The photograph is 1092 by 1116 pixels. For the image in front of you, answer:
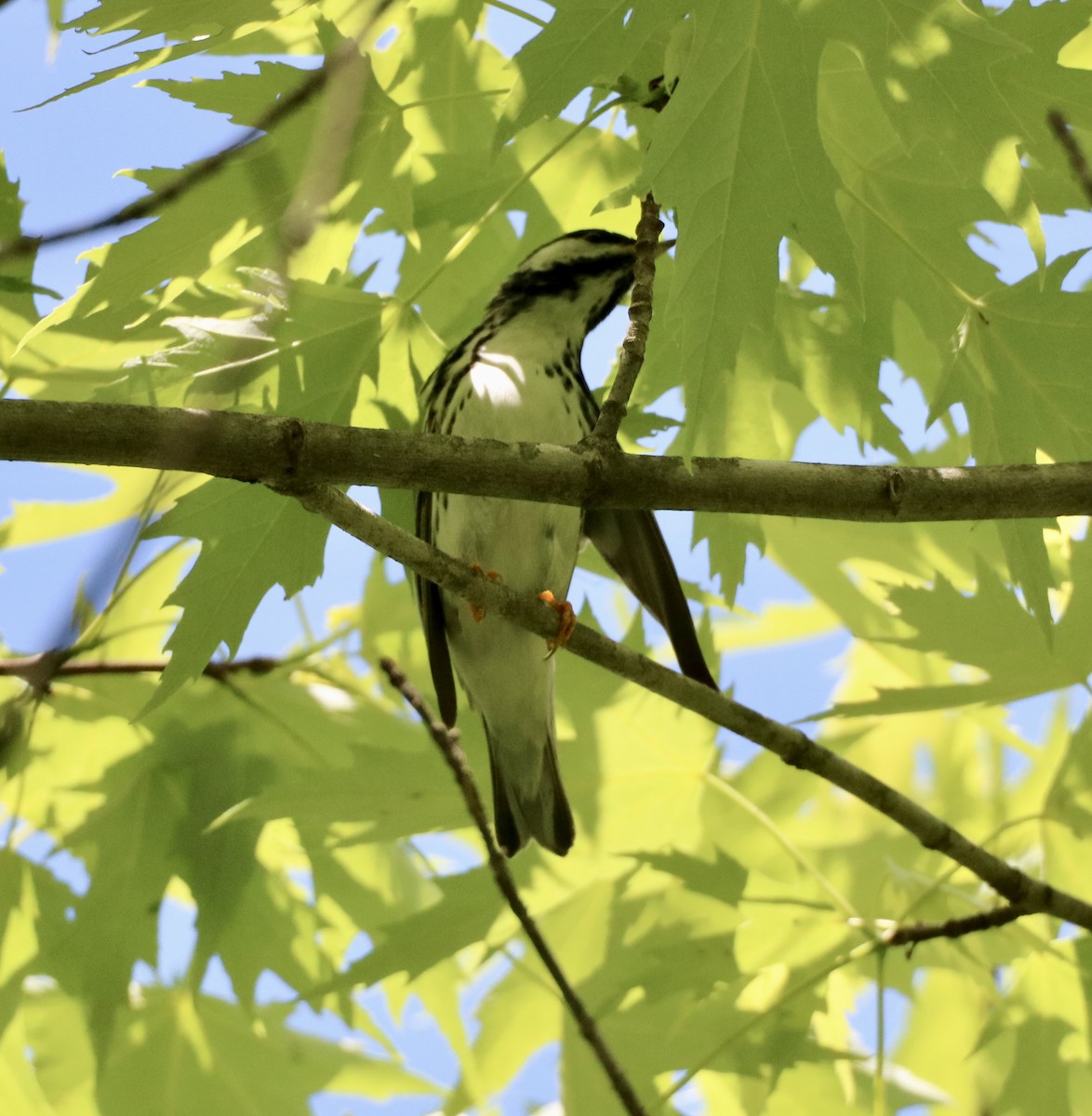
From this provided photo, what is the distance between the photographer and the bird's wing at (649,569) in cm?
252

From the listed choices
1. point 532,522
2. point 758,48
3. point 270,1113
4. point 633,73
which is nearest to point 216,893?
point 270,1113

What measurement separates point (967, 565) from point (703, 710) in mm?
1226

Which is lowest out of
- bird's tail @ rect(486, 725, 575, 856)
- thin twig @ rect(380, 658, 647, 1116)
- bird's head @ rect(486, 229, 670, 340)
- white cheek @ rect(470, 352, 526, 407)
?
thin twig @ rect(380, 658, 647, 1116)

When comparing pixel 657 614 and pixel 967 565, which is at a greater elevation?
pixel 967 565

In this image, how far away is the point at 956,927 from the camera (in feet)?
8.13

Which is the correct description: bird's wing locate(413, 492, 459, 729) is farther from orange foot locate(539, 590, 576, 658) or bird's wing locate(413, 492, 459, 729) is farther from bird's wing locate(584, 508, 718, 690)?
orange foot locate(539, 590, 576, 658)

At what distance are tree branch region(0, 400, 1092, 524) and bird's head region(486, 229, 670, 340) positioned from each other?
4.63 feet

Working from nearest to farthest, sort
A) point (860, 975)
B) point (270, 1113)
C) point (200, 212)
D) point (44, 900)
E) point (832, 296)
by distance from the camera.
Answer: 1. point (200, 212)
2. point (832, 296)
3. point (44, 900)
4. point (270, 1113)
5. point (860, 975)

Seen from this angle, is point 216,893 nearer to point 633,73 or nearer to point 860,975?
point 860,975

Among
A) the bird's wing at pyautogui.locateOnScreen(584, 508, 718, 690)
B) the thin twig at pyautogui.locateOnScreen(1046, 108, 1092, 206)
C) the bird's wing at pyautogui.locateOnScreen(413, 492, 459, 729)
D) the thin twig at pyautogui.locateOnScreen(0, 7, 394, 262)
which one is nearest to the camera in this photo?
the thin twig at pyautogui.locateOnScreen(0, 7, 394, 262)

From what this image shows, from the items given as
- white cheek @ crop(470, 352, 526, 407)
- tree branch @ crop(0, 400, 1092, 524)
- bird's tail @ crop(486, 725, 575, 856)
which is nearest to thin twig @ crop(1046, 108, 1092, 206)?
tree branch @ crop(0, 400, 1092, 524)

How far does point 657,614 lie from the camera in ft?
8.56

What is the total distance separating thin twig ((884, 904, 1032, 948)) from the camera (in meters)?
2.41

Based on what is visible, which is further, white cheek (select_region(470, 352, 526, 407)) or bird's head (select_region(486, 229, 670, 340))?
bird's head (select_region(486, 229, 670, 340))
